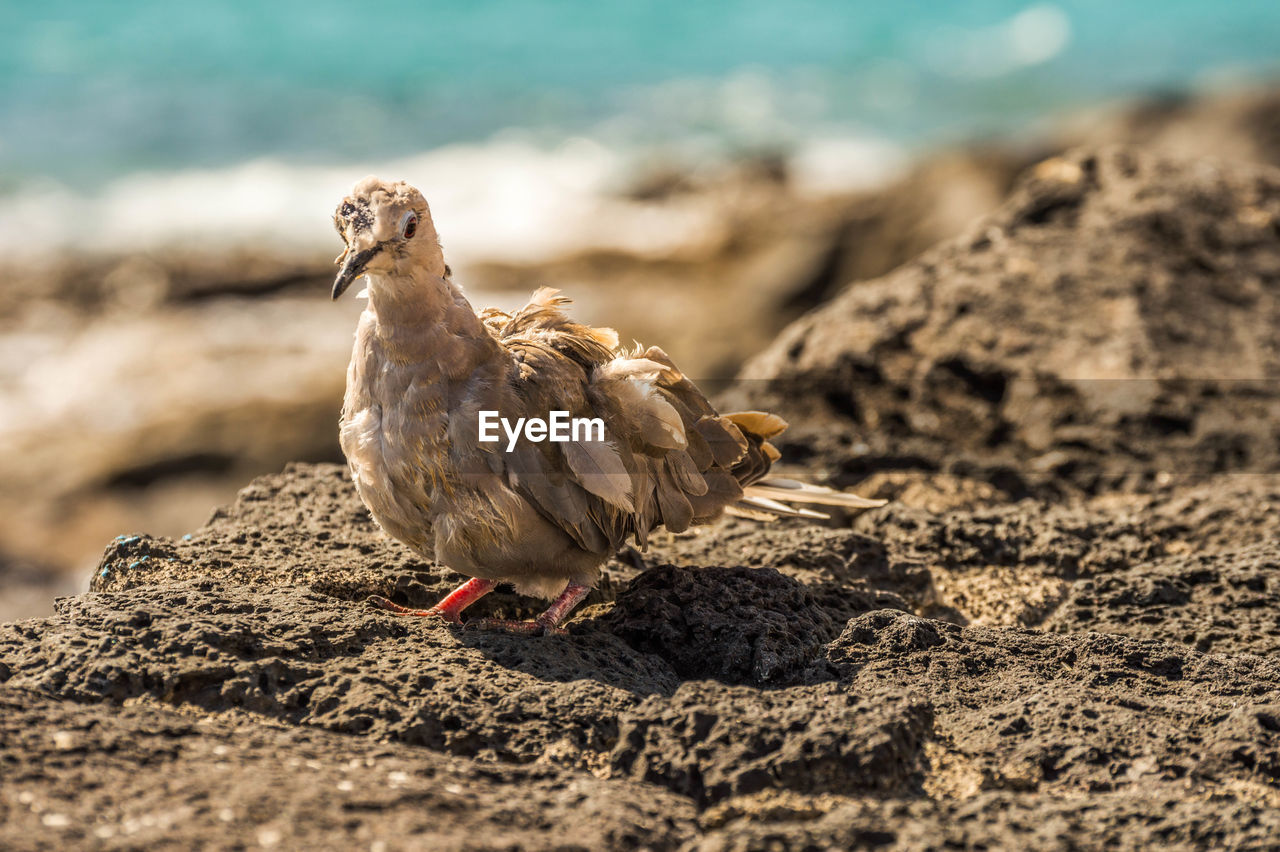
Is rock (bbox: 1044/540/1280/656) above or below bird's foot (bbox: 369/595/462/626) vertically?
below

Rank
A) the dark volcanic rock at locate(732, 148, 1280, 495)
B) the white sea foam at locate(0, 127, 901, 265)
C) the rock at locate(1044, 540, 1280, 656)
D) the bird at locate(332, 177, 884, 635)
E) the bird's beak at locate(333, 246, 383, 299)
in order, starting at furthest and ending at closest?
1. the white sea foam at locate(0, 127, 901, 265)
2. the dark volcanic rock at locate(732, 148, 1280, 495)
3. the rock at locate(1044, 540, 1280, 656)
4. the bird at locate(332, 177, 884, 635)
5. the bird's beak at locate(333, 246, 383, 299)

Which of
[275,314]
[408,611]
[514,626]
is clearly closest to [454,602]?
[408,611]

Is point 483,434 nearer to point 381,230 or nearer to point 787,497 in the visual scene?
point 381,230

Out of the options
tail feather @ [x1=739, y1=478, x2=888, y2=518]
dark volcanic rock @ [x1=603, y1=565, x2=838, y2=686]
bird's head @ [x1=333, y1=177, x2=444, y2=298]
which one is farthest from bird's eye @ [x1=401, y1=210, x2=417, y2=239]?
tail feather @ [x1=739, y1=478, x2=888, y2=518]

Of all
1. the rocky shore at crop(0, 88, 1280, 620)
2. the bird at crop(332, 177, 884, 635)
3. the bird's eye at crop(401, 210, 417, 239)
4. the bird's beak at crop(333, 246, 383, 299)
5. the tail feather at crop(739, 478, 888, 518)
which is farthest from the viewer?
the rocky shore at crop(0, 88, 1280, 620)

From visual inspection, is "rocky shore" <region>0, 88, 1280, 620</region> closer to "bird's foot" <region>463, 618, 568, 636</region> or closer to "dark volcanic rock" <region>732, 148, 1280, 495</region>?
"dark volcanic rock" <region>732, 148, 1280, 495</region>

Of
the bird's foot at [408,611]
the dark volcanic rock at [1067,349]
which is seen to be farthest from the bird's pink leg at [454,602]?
the dark volcanic rock at [1067,349]

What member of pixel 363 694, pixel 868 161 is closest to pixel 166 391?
pixel 363 694
